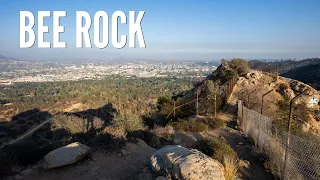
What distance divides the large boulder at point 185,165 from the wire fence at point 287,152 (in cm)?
177

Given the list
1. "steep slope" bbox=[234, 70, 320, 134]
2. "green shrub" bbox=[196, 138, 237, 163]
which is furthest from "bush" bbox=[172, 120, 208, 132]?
"green shrub" bbox=[196, 138, 237, 163]

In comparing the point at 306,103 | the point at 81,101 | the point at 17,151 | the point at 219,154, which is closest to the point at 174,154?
the point at 219,154

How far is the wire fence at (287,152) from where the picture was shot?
591 cm

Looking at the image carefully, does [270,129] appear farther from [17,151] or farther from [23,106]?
[23,106]

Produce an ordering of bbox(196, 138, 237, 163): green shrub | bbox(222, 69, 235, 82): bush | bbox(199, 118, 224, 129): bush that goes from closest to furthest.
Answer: bbox(196, 138, 237, 163): green shrub
bbox(199, 118, 224, 129): bush
bbox(222, 69, 235, 82): bush

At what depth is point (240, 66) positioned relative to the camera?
2752cm

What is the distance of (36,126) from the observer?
37.7 metres

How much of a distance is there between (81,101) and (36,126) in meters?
15.2

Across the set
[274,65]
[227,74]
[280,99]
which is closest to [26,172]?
[280,99]

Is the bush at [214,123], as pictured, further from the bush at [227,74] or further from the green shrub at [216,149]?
the bush at [227,74]

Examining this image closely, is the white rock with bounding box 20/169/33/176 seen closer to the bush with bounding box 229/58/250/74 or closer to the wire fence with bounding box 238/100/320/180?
the wire fence with bounding box 238/100/320/180

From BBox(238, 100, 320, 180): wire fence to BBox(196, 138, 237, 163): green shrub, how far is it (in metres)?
1.13

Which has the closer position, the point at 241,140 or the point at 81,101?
the point at 241,140

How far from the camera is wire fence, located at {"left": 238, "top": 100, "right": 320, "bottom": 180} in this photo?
19.4 ft
